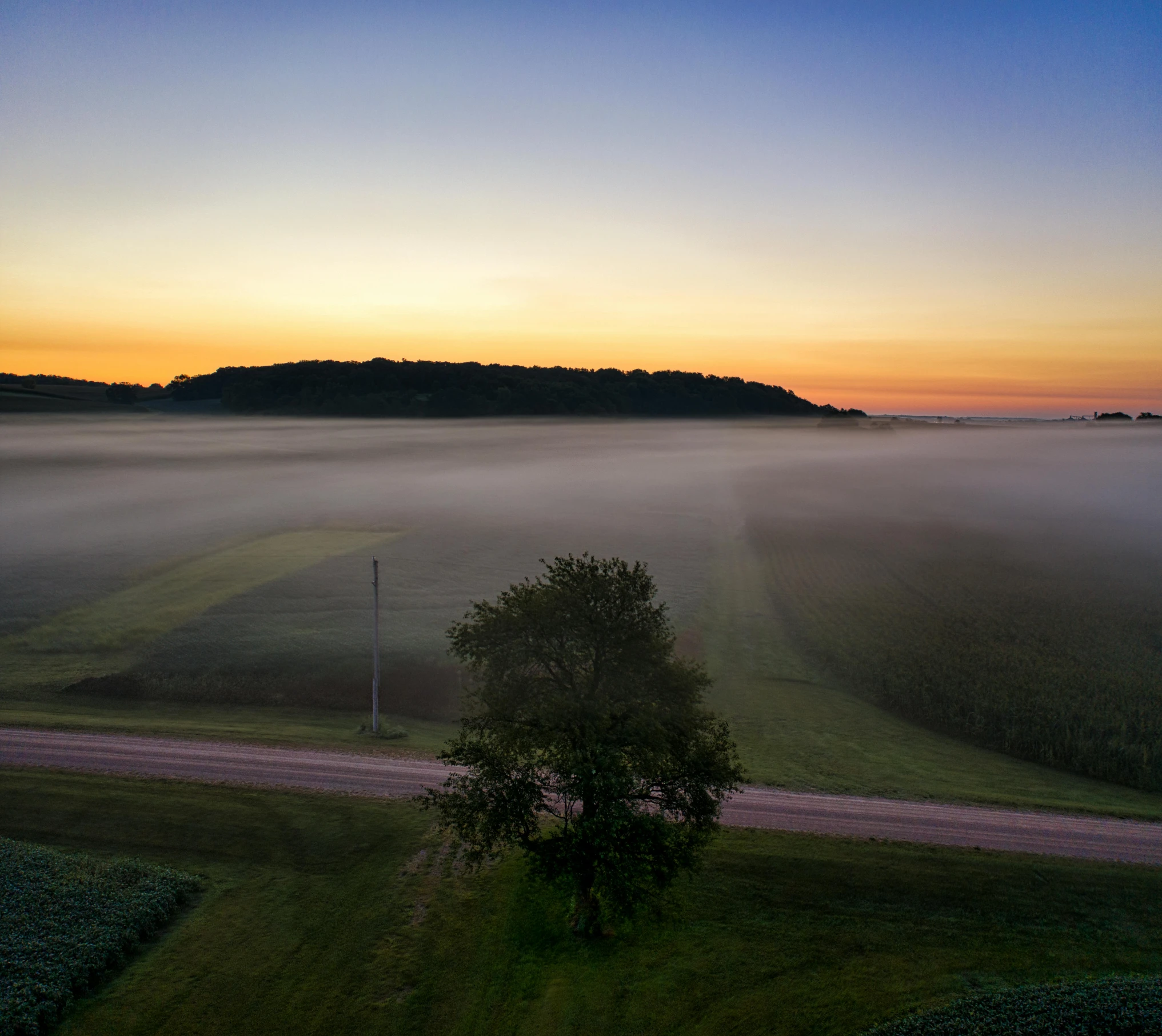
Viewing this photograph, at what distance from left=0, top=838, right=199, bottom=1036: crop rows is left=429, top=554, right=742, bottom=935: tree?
11.7 meters

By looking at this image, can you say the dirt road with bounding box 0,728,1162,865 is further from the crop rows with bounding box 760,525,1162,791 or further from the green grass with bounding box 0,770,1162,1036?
the crop rows with bounding box 760,525,1162,791

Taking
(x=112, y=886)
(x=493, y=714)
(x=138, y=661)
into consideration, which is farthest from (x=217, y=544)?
(x=493, y=714)

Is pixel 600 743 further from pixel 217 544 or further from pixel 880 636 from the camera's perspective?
pixel 217 544

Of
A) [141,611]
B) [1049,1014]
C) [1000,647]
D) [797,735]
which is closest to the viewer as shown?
[1049,1014]

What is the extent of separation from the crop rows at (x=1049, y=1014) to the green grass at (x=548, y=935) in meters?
0.86

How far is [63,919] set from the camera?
81.4ft

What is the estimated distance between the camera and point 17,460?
13025 centimetres

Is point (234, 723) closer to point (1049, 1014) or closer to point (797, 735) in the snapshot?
point (797, 735)

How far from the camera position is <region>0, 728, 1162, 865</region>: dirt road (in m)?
32.7

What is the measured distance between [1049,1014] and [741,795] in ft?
56.1

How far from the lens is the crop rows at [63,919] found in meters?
21.7

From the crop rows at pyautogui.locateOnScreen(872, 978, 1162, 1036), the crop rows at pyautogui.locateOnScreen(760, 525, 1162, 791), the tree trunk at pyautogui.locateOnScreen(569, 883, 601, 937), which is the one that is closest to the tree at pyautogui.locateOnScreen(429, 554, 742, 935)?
the tree trunk at pyautogui.locateOnScreen(569, 883, 601, 937)

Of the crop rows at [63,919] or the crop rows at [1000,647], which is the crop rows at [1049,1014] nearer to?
the crop rows at [63,919]

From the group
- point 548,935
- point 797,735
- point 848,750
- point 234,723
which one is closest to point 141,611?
point 234,723
